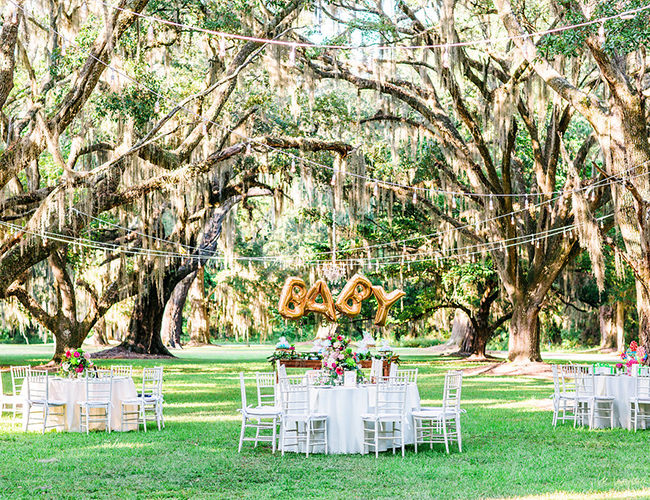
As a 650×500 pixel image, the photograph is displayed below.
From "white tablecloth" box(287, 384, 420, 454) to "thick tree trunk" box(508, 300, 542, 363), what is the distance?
1293 cm

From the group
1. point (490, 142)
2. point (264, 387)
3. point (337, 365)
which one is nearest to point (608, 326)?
point (490, 142)

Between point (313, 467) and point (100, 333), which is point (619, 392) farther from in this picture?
point (100, 333)

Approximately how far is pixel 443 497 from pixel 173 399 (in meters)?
8.04

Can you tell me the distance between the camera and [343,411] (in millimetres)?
7406

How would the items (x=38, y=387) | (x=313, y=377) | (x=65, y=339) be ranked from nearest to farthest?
1. (x=313, y=377)
2. (x=38, y=387)
3. (x=65, y=339)

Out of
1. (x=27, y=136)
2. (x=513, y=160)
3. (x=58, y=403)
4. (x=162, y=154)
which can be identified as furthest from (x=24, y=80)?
(x=513, y=160)

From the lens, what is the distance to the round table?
7.38 metres

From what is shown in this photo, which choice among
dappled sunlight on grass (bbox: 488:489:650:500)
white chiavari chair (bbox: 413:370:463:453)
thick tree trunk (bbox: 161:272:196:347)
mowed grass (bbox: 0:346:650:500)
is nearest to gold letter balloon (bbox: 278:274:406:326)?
mowed grass (bbox: 0:346:650:500)

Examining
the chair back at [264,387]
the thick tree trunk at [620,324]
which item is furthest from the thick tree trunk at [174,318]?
the chair back at [264,387]

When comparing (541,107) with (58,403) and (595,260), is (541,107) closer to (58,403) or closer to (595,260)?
(595,260)

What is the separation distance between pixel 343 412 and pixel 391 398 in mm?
534

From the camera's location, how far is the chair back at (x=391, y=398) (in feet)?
24.0

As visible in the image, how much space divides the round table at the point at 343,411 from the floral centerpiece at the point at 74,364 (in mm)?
3202

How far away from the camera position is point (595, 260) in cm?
1566
